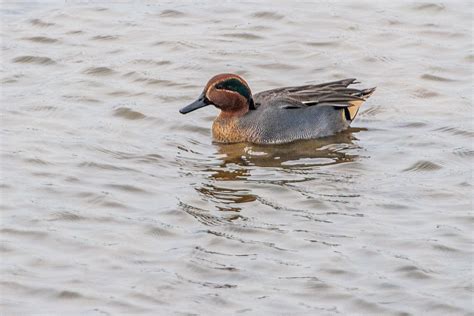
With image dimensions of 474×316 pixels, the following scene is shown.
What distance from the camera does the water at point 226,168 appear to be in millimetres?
8344

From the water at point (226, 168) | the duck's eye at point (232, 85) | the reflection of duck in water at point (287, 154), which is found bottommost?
the reflection of duck in water at point (287, 154)

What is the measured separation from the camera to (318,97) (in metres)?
12.7

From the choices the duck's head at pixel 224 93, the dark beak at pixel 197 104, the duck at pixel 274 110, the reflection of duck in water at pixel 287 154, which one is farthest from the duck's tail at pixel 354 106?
the dark beak at pixel 197 104

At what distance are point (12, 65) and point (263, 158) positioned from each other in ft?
12.9

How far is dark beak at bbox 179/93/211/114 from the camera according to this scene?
1235 cm

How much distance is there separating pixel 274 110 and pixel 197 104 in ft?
2.62

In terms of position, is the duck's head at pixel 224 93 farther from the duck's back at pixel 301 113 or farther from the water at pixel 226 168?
the water at pixel 226 168

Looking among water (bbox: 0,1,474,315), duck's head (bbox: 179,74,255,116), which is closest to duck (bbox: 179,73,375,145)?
duck's head (bbox: 179,74,255,116)

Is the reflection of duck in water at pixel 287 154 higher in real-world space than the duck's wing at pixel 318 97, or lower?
lower

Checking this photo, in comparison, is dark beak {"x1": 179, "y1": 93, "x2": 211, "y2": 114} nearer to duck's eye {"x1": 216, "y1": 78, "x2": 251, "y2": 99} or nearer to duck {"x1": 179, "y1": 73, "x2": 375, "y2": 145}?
duck {"x1": 179, "y1": 73, "x2": 375, "y2": 145}

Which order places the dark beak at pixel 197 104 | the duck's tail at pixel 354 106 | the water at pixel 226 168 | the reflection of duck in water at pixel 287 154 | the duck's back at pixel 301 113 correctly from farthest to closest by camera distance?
the duck's tail at pixel 354 106 → the duck's back at pixel 301 113 → the dark beak at pixel 197 104 → the reflection of duck in water at pixel 287 154 → the water at pixel 226 168

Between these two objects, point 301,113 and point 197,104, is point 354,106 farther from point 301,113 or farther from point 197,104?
point 197,104

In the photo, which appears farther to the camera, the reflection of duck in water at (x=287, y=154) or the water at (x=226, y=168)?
the reflection of duck in water at (x=287, y=154)

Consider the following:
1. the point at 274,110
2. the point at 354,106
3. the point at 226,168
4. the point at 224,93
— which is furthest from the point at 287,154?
the point at 354,106
